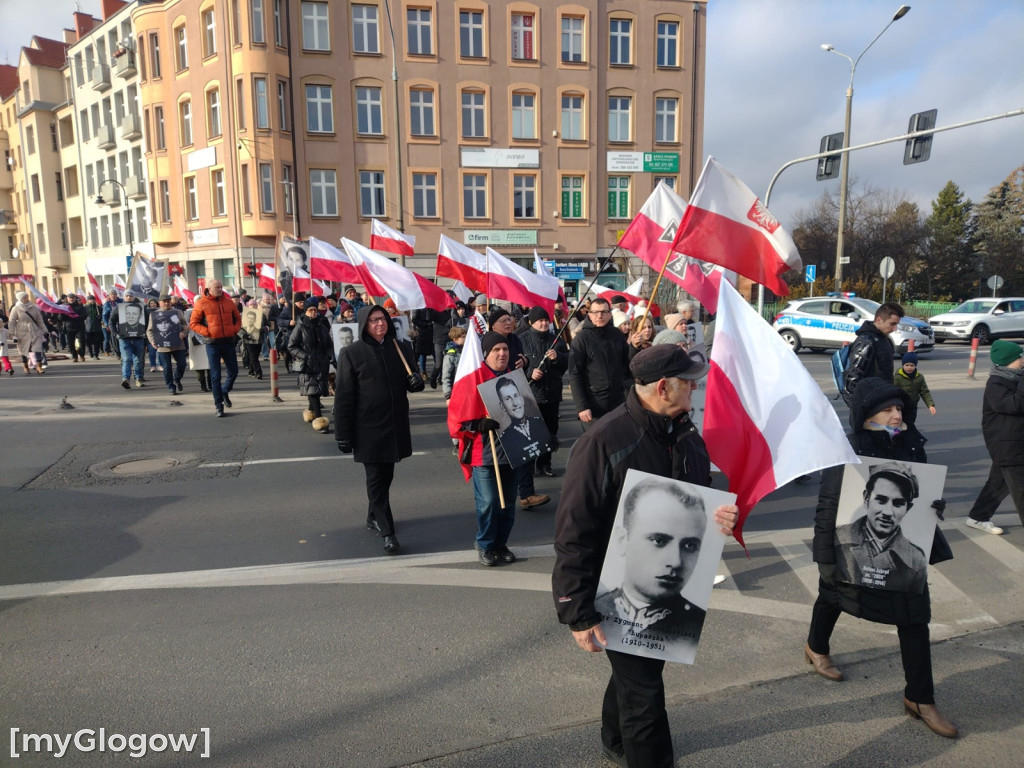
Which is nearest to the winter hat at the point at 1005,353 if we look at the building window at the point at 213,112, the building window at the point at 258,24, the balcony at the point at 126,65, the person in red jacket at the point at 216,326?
the person in red jacket at the point at 216,326

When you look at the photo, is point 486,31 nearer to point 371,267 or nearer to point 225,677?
point 371,267

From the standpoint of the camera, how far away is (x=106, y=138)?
40.1 m

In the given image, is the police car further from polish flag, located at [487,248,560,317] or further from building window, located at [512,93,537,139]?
building window, located at [512,93,537,139]

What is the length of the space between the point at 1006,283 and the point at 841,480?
5702 centimetres

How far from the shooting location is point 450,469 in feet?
26.0

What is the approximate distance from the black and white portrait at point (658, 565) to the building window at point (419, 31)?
108 ft

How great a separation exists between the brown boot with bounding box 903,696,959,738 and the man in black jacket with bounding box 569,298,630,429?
3613 millimetres

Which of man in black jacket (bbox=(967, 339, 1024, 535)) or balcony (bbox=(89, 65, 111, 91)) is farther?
balcony (bbox=(89, 65, 111, 91))

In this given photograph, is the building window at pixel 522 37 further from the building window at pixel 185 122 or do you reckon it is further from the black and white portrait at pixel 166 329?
the black and white portrait at pixel 166 329

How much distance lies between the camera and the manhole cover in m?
7.82

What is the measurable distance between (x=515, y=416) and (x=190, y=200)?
3310 cm

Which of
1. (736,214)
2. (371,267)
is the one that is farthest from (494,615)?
(371,267)

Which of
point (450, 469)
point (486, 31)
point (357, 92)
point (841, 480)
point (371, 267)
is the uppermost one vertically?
point (486, 31)

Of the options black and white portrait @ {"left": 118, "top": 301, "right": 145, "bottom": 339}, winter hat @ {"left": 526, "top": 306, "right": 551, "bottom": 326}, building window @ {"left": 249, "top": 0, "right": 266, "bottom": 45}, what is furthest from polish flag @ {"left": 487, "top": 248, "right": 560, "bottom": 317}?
building window @ {"left": 249, "top": 0, "right": 266, "bottom": 45}
